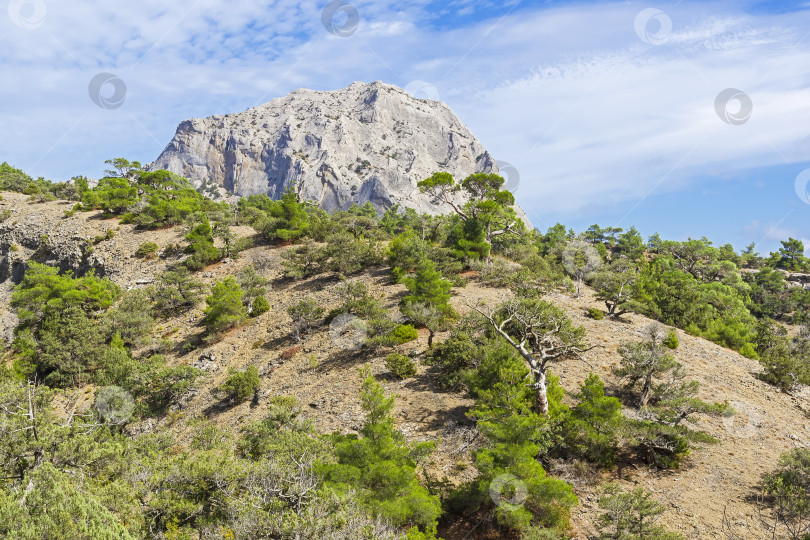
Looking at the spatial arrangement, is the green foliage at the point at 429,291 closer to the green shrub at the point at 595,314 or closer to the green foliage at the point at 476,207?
the green shrub at the point at 595,314

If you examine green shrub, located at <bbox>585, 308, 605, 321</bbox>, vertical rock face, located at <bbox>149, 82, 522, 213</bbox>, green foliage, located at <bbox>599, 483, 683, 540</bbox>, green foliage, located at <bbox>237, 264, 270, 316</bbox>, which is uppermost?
vertical rock face, located at <bbox>149, 82, 522, 213</bbox>

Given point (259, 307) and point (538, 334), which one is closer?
point (538, 334)

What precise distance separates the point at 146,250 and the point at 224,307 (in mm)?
21747

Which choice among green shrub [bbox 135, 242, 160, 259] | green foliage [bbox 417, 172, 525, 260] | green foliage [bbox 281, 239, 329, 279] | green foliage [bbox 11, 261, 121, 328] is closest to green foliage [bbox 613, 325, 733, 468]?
green foliage [bbox 417, 172, 525, 260]

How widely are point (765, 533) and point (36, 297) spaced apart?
48.2 metres

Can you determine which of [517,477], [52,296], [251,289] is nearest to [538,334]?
[517,477]

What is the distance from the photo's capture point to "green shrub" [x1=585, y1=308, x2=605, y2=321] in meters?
28.4

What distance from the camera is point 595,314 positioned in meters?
28.5

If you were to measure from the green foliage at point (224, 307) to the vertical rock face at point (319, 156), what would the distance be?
135 meters

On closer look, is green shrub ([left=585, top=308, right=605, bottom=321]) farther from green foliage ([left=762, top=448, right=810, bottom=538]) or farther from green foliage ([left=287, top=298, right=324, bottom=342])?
green foliage ([left=287, top=298, right=324, bottom=342])

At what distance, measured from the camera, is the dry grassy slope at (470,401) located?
12.8 metres

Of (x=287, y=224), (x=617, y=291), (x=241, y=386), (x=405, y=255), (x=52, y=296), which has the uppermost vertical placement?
(x=287, y=224)

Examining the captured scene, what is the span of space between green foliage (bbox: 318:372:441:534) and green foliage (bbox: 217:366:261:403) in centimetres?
1263

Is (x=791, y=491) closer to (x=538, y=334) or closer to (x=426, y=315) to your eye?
(x=538, y=334)
